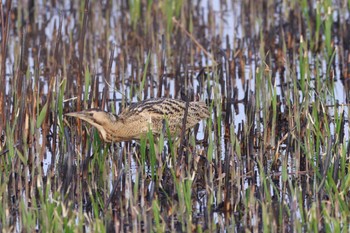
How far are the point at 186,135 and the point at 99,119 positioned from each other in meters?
0.85

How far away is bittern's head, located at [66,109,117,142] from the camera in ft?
25.7

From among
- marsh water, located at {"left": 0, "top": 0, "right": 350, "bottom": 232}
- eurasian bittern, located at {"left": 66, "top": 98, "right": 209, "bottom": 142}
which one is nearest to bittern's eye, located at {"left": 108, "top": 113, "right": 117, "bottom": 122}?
eurasian bittern, located at {"left": 66, "top": 98, "right": 209, "bottom": 142}

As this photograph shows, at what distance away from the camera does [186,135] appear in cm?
843

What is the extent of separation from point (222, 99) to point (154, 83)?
3.81 ft

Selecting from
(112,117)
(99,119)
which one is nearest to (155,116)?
(112,117)

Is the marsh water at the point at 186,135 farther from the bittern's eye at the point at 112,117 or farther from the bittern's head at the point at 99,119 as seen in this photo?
the bittern's eye at the point at 112,117

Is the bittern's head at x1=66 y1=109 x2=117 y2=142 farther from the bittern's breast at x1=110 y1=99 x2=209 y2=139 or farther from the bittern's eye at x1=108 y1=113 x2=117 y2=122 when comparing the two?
the bittern's breast at x1=110 y1=99 x2=209 y2=139

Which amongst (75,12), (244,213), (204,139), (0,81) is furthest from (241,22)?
(244,213)

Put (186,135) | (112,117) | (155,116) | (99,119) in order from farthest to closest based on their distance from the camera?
1. (186,135)
2. (155,116)
3. (112,117)
4. (99,119)

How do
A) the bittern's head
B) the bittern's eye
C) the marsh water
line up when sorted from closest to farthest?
the marsh water
the bittern's head
the bittern's eye

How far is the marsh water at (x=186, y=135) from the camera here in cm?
633

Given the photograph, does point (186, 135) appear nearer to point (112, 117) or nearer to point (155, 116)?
point (155, 116)

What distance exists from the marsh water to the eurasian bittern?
11cm

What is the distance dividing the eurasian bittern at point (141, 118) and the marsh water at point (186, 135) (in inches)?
4.3
